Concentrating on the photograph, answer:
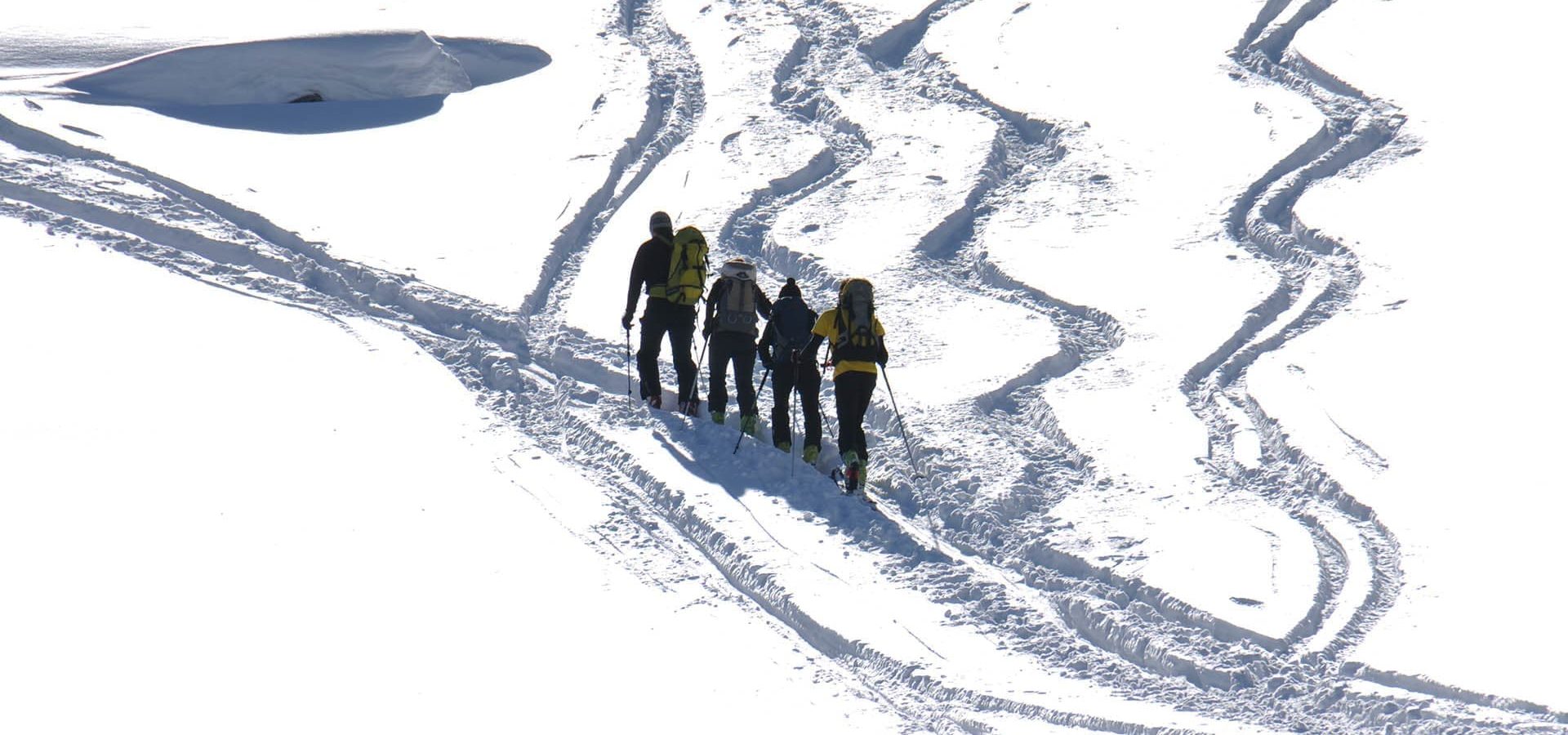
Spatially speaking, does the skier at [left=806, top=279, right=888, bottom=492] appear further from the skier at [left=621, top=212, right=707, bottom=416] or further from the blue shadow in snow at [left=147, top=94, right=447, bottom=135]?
the blue shadow in snow at [left=147, top=94, right=447, bottom=135]

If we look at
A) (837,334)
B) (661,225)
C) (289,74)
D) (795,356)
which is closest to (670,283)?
(661,225)

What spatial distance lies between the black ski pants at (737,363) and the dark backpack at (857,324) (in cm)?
107

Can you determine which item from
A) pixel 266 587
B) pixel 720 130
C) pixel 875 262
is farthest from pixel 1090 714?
pixel 720 130

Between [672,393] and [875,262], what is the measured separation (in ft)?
10.6

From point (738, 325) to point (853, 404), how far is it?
48.3 inches

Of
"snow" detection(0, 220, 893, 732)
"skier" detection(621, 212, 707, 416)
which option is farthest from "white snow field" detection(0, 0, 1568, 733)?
"skier" detection(621, 212, 707, 416)

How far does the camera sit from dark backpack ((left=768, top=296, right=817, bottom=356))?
1112cm

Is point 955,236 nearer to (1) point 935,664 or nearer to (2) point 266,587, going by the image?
(1) point 935,664

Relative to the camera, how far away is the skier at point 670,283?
11.7m

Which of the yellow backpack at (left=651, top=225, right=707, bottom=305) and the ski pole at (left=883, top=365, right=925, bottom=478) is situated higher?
the yellow backpack at (left=651, top=225, right=707, bottom=305)

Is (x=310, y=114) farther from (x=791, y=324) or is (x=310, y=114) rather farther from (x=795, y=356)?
(x=795, y=356)

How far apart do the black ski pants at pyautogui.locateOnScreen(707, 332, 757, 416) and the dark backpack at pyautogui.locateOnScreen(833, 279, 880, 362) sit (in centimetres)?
107

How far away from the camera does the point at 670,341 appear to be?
1195 centimetres

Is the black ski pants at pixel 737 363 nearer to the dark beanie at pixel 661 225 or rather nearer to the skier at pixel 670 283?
the skier at pixel 670 283
